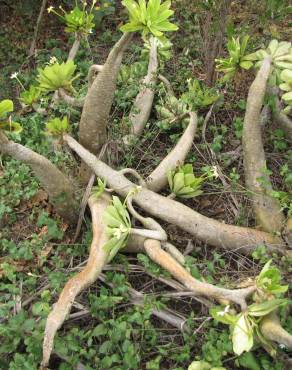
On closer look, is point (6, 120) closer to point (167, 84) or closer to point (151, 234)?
point (151, 234)

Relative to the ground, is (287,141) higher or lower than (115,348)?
higher

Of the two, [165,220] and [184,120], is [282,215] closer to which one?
[165,220]

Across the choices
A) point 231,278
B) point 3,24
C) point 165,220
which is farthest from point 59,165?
point 3,24

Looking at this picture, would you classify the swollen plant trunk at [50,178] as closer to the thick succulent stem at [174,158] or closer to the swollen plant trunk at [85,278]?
the swollen plant trunk at [85,278]

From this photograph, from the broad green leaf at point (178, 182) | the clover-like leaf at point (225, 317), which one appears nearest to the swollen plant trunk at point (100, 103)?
the broad green leaf at point (178, 182)

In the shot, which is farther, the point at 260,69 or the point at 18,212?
the point at 18,212

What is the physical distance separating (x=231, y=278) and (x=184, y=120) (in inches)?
39.6

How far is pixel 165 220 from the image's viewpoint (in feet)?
7.82

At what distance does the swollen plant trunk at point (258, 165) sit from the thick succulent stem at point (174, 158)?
33 cm

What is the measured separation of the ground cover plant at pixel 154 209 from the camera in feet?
6.56

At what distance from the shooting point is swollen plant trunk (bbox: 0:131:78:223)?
2012 millimetres

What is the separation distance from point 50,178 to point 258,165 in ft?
3.47

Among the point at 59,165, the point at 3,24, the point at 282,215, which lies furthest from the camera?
the point at 3,24

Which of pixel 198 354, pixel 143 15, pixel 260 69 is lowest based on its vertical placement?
pixel 198 354
